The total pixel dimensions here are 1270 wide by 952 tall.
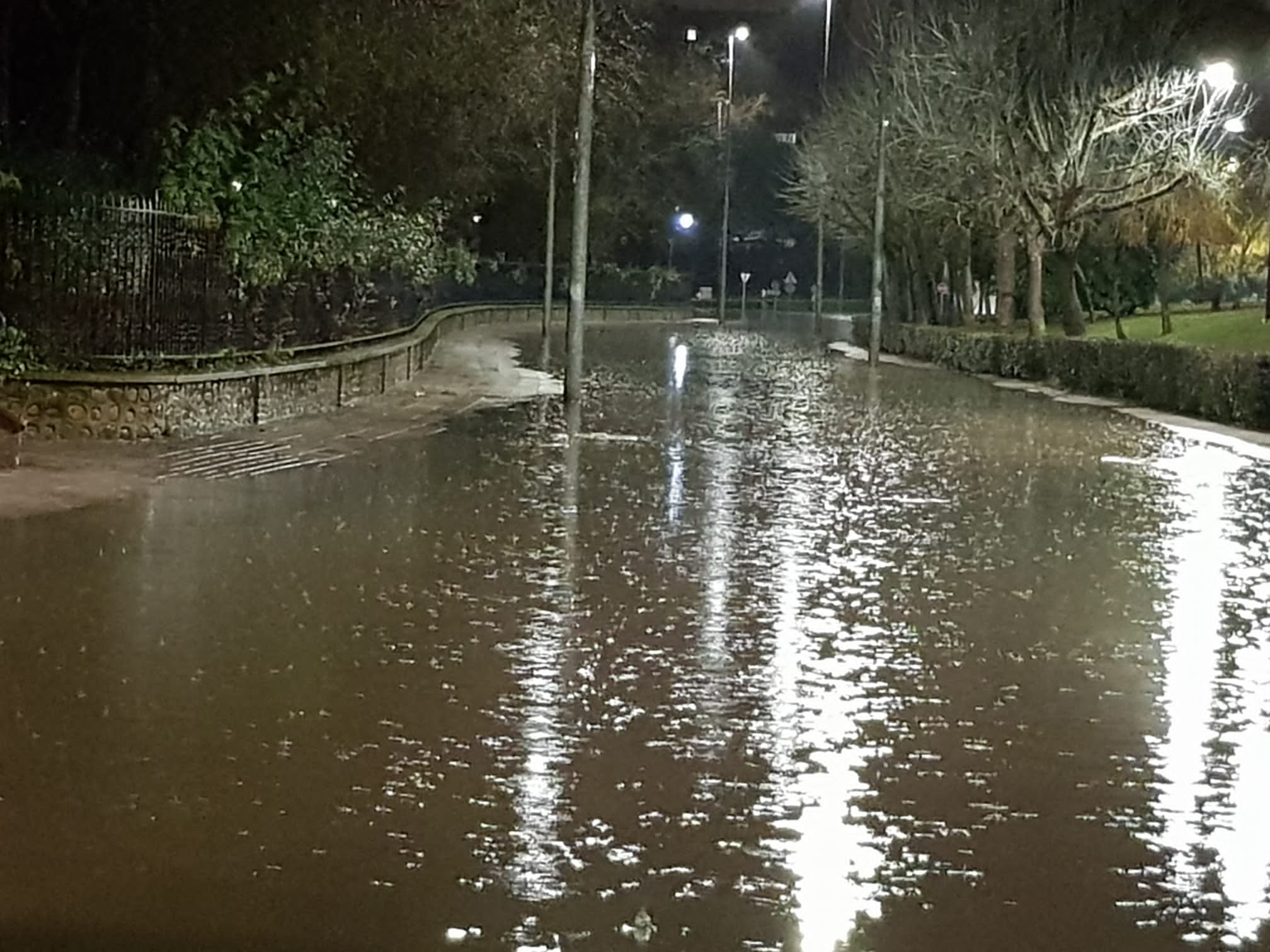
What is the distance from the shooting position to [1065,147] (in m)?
41.2

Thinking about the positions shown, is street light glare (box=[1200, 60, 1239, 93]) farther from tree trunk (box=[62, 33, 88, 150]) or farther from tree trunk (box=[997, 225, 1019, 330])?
tree trunk (box=[62, 33, 88, 150])

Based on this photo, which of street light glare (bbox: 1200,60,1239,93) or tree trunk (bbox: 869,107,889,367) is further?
tree trunk (bbox: 869,107,889,367)

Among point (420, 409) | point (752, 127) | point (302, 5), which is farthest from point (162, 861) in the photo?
point (752, 127)

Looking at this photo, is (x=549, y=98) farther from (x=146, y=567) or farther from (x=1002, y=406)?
(x=146, y=567)

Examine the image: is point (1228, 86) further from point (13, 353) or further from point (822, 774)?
point (822, 774)

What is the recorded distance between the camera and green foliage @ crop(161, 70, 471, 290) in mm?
21641

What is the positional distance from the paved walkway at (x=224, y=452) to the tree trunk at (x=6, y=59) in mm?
5209

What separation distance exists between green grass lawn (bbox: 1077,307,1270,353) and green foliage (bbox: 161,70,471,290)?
14.7 m

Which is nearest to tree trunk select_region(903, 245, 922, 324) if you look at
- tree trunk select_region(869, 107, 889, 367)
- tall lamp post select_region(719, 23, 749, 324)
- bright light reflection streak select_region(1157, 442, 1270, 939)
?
tall lamp post select_region(719, 23, 749, 324)

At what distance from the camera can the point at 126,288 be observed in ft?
61.8

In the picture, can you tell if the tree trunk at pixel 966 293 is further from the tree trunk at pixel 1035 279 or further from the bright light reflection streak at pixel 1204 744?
the bright light reflection streak at pixel 1204 744

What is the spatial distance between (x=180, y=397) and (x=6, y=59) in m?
6.99

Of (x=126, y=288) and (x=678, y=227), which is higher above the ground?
(x=678, y=227)

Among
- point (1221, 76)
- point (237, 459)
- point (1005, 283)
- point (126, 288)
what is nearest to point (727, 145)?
point (1005, 283)
